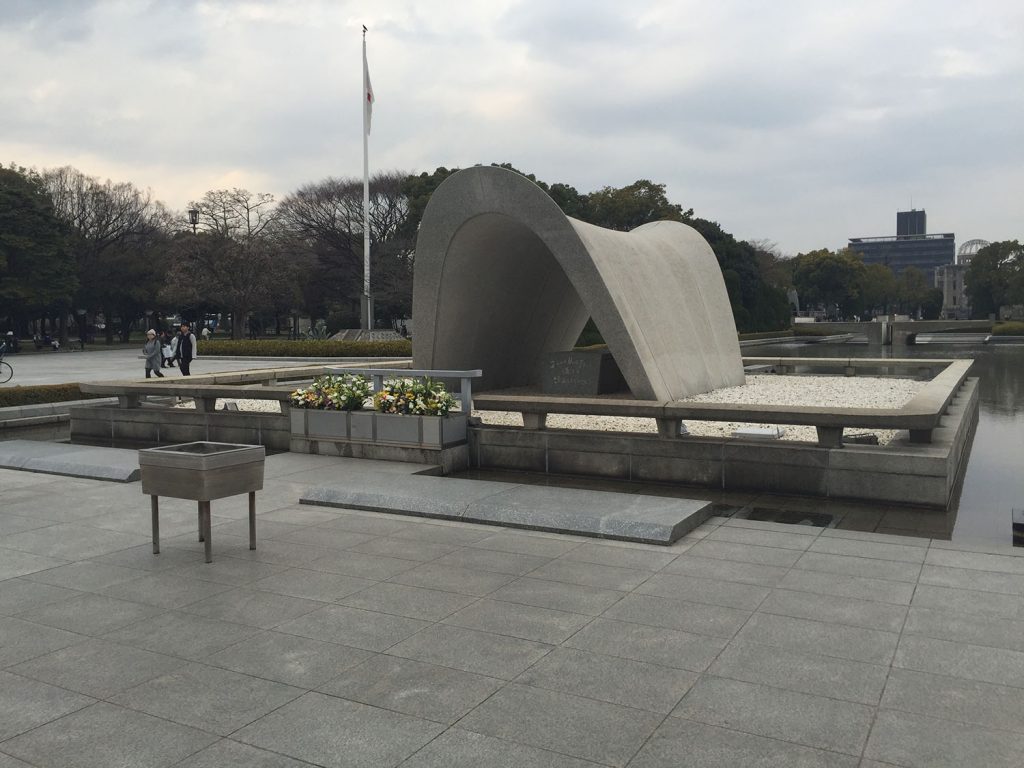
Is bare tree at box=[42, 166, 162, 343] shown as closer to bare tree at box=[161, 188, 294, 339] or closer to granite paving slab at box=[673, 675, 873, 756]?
bare tree at box=[161, 188, 294, 339]

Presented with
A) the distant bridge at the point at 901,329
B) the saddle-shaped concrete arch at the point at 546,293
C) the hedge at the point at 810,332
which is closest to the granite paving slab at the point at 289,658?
the saddle-shaped concrete arch at the point at 546,293

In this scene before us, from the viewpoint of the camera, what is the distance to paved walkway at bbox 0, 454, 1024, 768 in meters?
3.62

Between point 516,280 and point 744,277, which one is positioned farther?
point 744,277

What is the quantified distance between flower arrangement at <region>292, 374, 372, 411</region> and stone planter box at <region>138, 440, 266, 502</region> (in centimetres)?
463

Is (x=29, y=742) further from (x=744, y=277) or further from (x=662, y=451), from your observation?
(x=744, y=277)

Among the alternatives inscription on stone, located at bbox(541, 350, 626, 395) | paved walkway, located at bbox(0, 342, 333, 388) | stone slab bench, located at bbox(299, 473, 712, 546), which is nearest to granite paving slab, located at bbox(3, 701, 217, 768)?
stone slab bench, located at bbox(299, 473, 712, 546)

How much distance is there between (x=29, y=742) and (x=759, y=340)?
55923mm

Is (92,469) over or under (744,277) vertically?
under

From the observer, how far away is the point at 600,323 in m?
12.6

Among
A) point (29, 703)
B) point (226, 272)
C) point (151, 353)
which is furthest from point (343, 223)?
point (29, 703)

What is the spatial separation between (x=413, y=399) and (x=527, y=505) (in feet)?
11.2

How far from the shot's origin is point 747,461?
913 cm

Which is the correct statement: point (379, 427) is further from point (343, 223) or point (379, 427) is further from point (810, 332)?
point (810, 332)

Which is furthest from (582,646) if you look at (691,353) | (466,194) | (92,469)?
(691,353)
